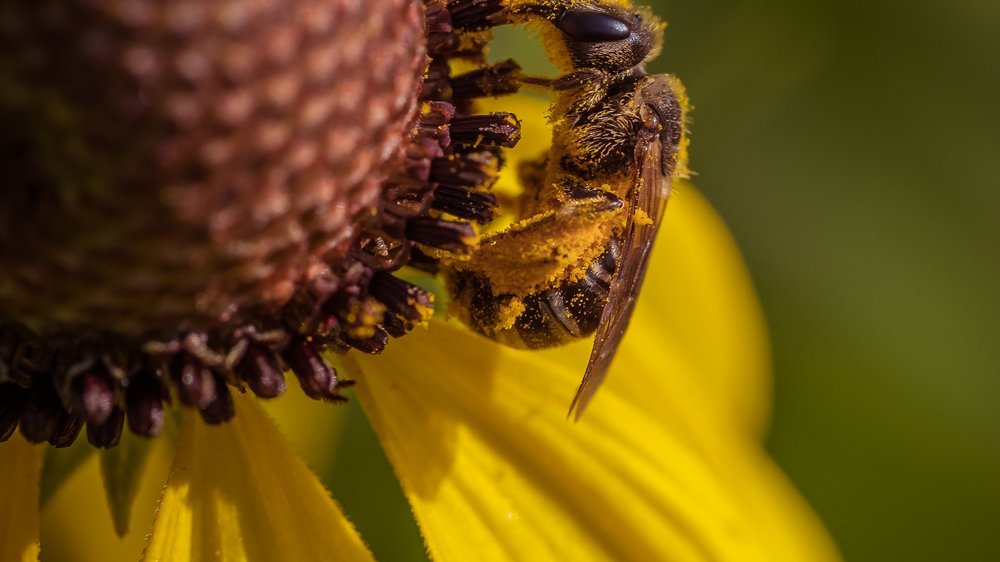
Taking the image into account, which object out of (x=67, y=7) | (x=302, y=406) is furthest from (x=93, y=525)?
(x=67, y=7)

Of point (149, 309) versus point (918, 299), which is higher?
point (149, 309)

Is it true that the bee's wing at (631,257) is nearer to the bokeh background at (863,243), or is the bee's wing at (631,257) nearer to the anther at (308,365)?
the anther at (308,365)

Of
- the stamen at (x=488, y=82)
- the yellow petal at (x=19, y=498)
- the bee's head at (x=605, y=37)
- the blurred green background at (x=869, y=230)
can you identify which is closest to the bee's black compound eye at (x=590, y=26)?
the bee's head at (x=605, y=37)

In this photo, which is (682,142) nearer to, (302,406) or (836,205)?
(302,406)

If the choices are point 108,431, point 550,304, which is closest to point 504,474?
point 550,304

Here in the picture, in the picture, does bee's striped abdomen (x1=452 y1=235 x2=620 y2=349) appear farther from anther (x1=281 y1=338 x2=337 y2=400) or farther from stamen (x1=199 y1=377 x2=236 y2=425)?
stamen (x1=199 y1=377 x2=236 y2=425)
